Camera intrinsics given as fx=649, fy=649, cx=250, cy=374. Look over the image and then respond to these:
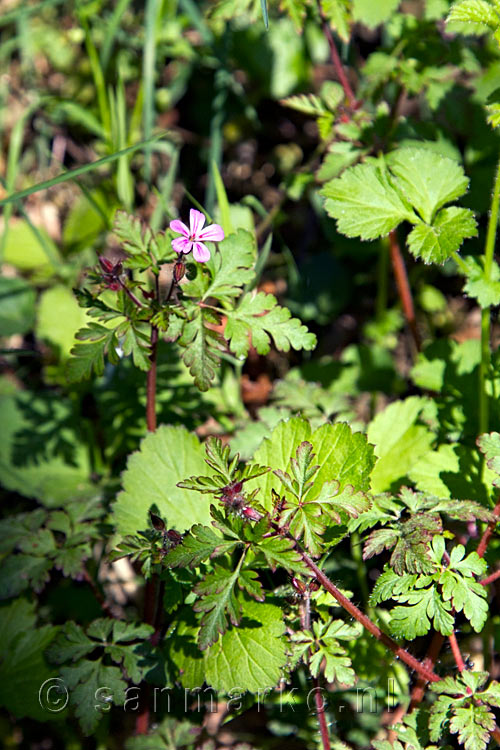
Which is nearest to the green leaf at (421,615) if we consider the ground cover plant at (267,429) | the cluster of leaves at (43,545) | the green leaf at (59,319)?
the ground cover plant at (267,429)

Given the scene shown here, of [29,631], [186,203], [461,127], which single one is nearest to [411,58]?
[461,127]

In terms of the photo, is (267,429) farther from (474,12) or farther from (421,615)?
(474,12)

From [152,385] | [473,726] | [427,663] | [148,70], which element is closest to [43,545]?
[152,385]

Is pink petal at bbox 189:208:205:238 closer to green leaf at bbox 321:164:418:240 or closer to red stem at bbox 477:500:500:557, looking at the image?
green leaf at bbox 321:164:418:240

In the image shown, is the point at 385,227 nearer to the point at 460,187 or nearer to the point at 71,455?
the point at 460,187

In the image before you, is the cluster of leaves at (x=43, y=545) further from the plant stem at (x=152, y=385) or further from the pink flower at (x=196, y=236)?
the pink flower at (x=196, y=236)

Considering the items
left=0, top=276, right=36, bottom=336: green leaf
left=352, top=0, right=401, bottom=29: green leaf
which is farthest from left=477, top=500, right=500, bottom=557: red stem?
left=0, top=276, right=36, bottom=336: green leaf

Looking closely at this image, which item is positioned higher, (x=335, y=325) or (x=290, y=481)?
(x=335, y=325)

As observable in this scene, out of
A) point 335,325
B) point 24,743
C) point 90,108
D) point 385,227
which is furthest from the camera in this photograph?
point 90,108
